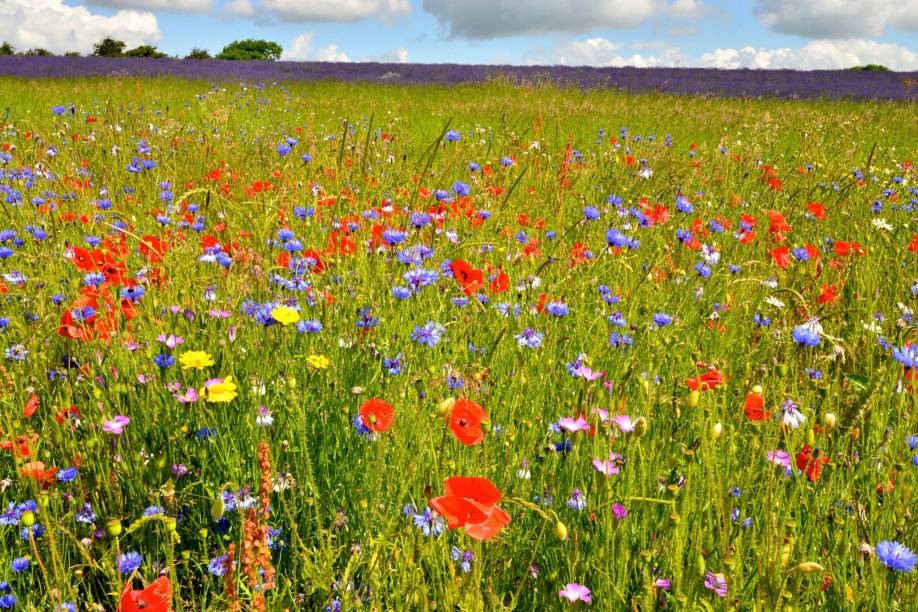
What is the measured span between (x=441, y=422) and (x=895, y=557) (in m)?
0.84

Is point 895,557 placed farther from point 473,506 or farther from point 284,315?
point 284,315

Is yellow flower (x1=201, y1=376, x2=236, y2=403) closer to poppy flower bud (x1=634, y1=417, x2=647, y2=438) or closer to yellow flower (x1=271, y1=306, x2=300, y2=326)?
yellow flower (x1=271, y1=306, x2=300, y2=326)

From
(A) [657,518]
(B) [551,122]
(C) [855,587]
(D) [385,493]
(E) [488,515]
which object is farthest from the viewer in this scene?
(B) [551,122]

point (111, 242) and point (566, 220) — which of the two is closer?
point (111, 242)

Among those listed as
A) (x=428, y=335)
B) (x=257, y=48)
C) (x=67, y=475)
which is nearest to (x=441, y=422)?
(x=428, y=335)

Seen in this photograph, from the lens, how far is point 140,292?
1.78 m

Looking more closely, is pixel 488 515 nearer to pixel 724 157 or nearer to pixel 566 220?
pixel 566 220

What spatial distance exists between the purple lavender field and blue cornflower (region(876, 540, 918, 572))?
42.9 feet

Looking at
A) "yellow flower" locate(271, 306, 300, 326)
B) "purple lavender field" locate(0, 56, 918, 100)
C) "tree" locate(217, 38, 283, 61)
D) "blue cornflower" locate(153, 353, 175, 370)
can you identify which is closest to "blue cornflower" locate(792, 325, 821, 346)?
"yellow flower" locate(271, 306, 300, 326)

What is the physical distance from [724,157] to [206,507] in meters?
4.58

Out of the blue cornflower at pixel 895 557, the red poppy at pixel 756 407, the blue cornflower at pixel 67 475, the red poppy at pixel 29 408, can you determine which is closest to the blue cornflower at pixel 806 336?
the red poppy at pixel 756 407

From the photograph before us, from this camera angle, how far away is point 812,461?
4.28ft

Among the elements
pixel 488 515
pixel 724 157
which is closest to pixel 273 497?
pixel 488 515

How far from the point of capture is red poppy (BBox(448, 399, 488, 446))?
108 cm
